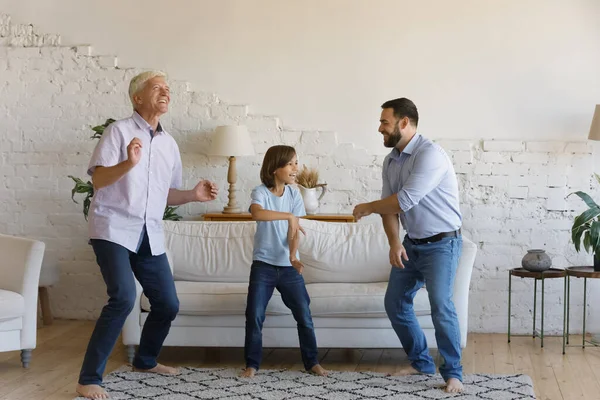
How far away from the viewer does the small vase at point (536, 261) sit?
5641mm

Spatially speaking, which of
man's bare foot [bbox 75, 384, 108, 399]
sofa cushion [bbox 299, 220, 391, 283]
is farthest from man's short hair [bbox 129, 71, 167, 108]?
sofa cushion [bbox 299, 220, 391, 283]

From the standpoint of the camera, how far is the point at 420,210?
437 centimetres

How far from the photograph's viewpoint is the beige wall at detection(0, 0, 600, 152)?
617 centimetres

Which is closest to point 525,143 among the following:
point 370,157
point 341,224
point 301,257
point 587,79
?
point 587,79

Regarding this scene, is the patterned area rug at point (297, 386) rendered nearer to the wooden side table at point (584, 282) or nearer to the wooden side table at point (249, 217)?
the wooden side table at point (584, 282)

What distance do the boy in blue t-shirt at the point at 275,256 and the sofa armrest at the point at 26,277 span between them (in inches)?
48.5

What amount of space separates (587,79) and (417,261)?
2.52 metres

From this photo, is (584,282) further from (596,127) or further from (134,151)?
Answer: (134,151)

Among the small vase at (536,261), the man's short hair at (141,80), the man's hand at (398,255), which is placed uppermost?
the man's short hair at (141,80)

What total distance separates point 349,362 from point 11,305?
196 cm

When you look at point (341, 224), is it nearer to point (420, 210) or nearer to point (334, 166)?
point (334, 166)

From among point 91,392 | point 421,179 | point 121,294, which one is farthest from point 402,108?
point 91,392

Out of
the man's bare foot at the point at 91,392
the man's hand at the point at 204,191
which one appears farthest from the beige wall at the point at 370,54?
the man's bare foot at the point at 91,392

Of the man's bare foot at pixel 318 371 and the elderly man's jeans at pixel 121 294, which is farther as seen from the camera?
the man's bare foot at pixel 318 371
